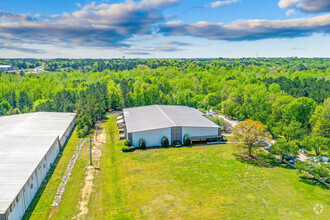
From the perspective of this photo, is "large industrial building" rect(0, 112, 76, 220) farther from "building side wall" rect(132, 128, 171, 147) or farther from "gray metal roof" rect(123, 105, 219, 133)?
"gray metal roof" rect(123, 105, 219, 133)

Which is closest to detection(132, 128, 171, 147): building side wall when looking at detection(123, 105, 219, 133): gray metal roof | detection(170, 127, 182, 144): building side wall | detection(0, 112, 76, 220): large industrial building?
detection(170, 127, 182, 144): building side wall

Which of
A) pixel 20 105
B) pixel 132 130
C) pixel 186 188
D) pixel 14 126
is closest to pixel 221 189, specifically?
pixel 186 188

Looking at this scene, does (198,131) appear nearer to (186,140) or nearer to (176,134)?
(186,140)

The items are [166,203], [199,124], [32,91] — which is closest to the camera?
[166,203]

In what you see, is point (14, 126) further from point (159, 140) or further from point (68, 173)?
point (159, 140)

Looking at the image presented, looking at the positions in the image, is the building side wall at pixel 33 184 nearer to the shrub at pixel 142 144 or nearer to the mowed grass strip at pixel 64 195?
the mowed grass strip at pixel 64 195

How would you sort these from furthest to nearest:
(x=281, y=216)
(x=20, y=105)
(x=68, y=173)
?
(x=20, y=105) → (x=68, y=173) → (x=281, y=216)

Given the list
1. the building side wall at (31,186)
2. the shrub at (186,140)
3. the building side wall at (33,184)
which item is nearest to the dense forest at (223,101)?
the building side wall at (33,184)
